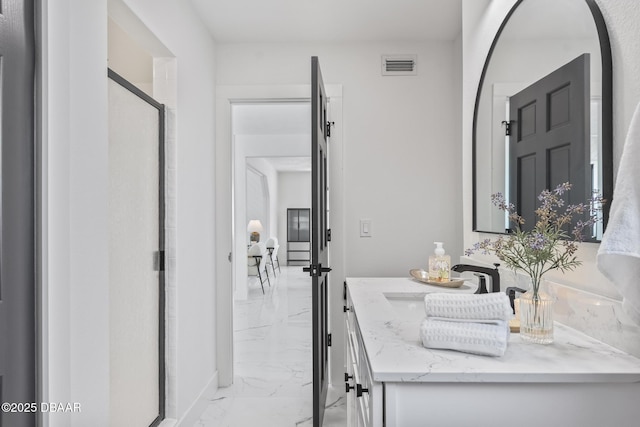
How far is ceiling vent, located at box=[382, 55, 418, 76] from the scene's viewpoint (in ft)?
8.79

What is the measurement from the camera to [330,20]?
7.85ft

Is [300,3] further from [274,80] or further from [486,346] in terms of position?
[486,346]

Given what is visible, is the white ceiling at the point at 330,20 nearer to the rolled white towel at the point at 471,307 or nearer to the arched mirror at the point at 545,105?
the arched mirror at the point at 545,105

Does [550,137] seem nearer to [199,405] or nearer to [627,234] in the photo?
[627,234]

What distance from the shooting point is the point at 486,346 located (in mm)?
902

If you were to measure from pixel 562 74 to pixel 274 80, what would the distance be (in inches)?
75.1

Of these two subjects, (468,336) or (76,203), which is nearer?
(468,336)

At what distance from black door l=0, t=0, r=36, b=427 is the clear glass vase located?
130 centimetres

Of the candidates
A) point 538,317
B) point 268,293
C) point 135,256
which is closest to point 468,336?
point 538,317

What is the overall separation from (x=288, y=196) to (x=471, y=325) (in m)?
10.3

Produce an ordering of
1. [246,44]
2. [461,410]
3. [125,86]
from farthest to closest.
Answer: [246,44]
[125,86]
[461,410]

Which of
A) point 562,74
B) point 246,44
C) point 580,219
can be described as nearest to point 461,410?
point 580,219

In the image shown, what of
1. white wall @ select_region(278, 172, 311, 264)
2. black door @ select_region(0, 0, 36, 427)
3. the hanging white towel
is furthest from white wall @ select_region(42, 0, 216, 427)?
white wall @ select_region(278, 172, 311, 264)

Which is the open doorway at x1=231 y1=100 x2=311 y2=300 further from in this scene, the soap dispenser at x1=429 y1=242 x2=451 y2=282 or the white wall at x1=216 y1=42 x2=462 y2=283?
the soap dispenser at x1=429 y1=242 x2=451 y2=282
